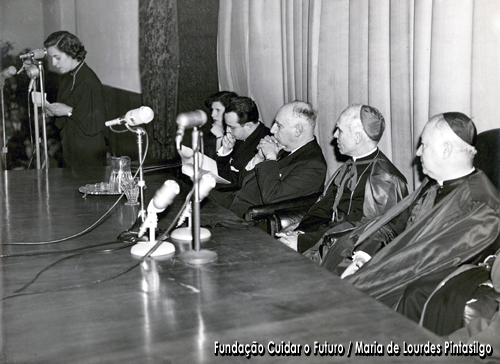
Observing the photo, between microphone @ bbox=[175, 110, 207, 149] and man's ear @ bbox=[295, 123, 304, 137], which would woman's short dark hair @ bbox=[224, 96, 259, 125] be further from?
microphone @ bbox=[175, 110, 207, 149]

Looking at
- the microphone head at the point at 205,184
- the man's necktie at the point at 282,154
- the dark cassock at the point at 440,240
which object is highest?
the microphone head at the point at 205,184

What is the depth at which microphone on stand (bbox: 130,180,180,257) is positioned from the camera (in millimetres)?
1847

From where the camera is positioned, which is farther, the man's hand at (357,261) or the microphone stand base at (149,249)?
the man's hand at (357,261)

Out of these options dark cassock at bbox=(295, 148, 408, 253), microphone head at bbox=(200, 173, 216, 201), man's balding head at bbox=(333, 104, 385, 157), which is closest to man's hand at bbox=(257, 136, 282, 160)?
dark cassock at bbox=(295, 148, 408, 253)

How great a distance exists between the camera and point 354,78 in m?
3.63

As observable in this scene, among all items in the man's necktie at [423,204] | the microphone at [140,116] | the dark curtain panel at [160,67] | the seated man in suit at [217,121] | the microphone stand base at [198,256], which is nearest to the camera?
the microphone stand base at [198,256]

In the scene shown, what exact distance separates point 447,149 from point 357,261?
2.02 feet

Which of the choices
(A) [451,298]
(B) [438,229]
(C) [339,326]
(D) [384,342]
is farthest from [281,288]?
(B) [438,229]

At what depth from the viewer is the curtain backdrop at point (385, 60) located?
268cm

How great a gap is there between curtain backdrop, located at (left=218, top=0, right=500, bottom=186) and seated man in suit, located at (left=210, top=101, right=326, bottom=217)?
1.32ft

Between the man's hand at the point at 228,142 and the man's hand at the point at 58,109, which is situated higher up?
the man's hand at the point at 58,109

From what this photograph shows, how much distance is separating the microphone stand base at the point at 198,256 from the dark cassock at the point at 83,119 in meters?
3.09

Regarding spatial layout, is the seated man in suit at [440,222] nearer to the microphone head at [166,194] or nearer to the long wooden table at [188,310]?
the long wooden table at [188,310]

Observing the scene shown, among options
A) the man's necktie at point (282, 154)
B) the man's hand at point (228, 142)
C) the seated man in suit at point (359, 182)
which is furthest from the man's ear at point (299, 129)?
the man's hand at point (228, 142)
